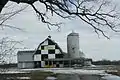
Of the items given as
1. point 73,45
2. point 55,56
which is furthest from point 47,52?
point 73,45

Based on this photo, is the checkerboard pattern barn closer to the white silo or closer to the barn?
the barn

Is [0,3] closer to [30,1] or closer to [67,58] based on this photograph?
[30,1]

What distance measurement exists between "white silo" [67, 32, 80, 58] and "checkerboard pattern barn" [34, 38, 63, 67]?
201 cm

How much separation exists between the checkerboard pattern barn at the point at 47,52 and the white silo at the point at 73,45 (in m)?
2.01

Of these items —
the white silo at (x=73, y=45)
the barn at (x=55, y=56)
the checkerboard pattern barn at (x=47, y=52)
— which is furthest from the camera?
the checkerboard pattern barn at (x=47, y=52)

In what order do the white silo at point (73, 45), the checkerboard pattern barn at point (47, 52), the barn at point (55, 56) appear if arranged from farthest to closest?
the checkerboard pattern barn at point (47, 52) → the white silo at point (73, 45) → the barn at point (55, 56)

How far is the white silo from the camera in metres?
55.4

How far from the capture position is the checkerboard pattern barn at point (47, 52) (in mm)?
57375

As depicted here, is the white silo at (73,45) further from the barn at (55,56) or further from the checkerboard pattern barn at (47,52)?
the checkerboard pattern barn at (47,52)

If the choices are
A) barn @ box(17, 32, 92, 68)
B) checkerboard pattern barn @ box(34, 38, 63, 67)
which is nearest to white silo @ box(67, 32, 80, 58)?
barn @ box(17, 32, 92, 68)

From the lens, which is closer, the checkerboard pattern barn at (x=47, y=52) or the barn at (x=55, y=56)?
the barn at (x=55, y=56)

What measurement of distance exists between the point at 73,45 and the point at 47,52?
5082mm

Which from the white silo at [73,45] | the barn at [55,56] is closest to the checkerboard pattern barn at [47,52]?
the barn at [55,56]

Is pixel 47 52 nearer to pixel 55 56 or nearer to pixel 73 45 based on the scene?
pixel 55 56
